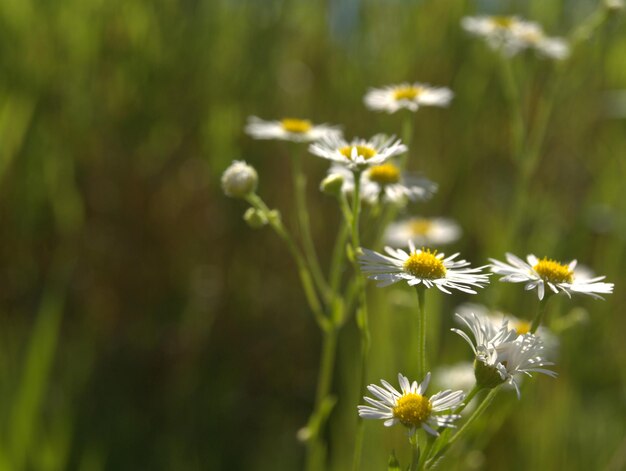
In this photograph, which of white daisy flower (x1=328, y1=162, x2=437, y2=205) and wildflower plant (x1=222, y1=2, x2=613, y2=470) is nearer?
wildflower plant (x1=222, y1=2, x2=613, y2=470)

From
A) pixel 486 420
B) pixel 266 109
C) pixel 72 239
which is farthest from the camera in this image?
pixel 266 109

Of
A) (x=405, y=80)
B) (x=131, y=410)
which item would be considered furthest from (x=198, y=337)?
(x=405, y=80)

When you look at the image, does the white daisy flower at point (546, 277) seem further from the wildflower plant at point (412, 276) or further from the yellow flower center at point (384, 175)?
the yellow flower center at point (384, 175)

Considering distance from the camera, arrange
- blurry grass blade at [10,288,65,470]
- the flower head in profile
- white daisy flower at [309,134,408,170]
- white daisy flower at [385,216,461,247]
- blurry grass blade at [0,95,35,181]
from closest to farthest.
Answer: white daisy flower at [309,134,408,170] → blurry grass blade at [10,288,65,470] → the flower head in profile → white daisy flower at [385,216,461,247] → blurry grass blade at [0,95,35,181]

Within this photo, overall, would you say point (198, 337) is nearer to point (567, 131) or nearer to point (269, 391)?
point (269, 391)

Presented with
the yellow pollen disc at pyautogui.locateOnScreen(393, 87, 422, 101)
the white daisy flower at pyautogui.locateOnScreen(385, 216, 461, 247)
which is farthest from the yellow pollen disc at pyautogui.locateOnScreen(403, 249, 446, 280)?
the white daisy flower at pyautogui.locateOnScreen(385, 216, 461, 247)

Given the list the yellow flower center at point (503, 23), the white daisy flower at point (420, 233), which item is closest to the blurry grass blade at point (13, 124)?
the white daisy flower at point (420, 233)

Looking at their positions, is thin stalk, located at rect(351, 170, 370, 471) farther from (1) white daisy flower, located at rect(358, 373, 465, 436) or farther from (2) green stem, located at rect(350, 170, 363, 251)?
(1) white daisy flower, located at rect(358, 373, 465, 436)
